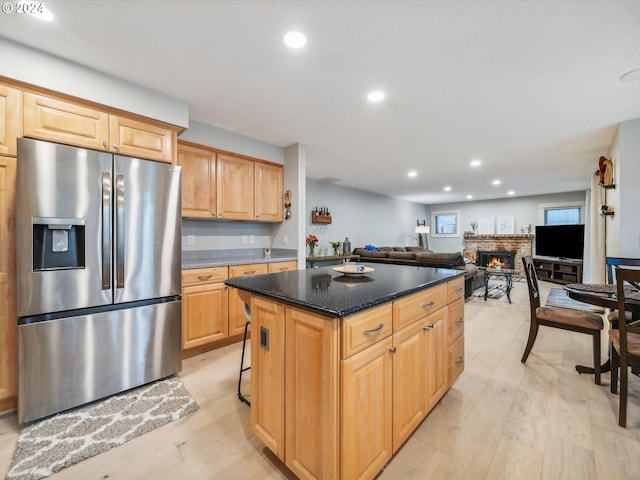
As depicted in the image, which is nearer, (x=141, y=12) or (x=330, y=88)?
(x=141, y=12)

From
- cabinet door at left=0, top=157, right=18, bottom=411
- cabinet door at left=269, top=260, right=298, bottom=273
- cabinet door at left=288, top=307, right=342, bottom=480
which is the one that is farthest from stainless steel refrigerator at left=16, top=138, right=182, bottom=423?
cabinet door at left=288, top=307, right=342, bottom=480

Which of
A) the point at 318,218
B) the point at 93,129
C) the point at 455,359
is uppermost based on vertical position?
the point at 93,129

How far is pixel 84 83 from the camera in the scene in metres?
1.97

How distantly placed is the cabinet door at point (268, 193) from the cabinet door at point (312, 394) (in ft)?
8.08

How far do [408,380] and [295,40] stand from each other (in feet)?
7.08

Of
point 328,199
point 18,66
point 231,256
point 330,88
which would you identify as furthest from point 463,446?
point 328,199

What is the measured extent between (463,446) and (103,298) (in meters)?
2.54

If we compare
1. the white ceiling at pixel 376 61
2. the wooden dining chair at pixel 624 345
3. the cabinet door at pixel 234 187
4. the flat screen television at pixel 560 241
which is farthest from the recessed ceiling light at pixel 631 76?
the flat screen television at pixel 560 241

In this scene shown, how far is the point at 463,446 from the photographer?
153 centimetres

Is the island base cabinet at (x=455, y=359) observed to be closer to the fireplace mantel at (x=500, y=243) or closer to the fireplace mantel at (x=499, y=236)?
the fireplace mantel at (x=500, y=243)

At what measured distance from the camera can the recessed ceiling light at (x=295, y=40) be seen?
5.47 ft

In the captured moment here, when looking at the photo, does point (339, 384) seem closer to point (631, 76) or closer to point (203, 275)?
point (203, 275)

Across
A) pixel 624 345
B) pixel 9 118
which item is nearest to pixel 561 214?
pixel 624 345

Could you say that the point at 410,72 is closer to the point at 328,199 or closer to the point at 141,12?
the point at 141,12
